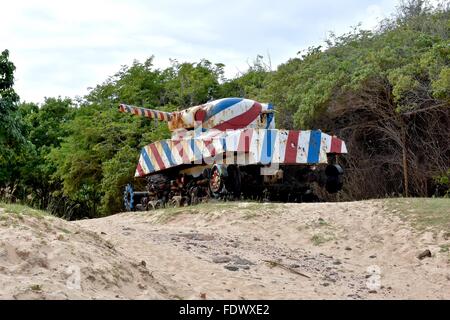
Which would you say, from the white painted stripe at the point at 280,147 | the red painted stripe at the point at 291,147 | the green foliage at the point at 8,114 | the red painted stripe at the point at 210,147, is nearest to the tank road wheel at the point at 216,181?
the red painted stripe at the point at 210,147

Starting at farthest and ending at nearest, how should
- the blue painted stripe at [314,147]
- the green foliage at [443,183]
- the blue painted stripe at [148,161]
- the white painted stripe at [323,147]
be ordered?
the blue painted stripe at [148,161] < the green foliage at [443,183] < the white painted stripe at [323,147] < the blue painted stripe at [314,147]

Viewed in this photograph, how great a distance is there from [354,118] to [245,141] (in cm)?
707

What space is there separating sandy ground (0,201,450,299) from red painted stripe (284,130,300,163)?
102 inches

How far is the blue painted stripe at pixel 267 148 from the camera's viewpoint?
605 inches

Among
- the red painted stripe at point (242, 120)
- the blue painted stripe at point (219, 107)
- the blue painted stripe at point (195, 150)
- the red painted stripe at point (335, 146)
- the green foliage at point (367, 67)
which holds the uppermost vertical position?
the green foliage at point (367, 67)

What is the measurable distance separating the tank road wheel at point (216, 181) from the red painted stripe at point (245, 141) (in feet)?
2.16

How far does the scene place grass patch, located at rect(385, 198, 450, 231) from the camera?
10.8 meters

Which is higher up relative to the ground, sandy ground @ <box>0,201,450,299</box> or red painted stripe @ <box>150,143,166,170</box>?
red painted stripe @ <box>150,143,166,170</box>

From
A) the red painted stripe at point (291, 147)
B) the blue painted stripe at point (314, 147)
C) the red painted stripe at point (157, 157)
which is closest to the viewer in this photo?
the red painted stripe at point (291, 147)

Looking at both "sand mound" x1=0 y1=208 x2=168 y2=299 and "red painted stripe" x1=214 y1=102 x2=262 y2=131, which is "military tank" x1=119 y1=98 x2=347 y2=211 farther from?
"sand mound" x1=0 y1=208 x2=168 y2=299

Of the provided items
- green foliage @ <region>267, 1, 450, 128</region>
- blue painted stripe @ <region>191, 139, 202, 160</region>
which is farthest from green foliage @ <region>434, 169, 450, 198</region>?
blue painted stripe @ <region>191, 139, 202, 160</region>

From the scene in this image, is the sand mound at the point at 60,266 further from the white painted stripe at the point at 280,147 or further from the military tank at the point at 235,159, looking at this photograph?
the white painted stripe at the point at 280,147

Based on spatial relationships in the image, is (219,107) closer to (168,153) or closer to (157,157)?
(168,153)
